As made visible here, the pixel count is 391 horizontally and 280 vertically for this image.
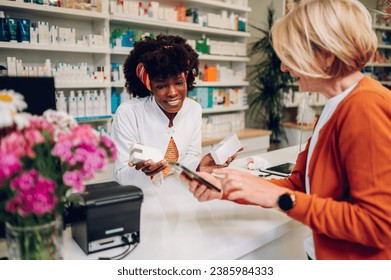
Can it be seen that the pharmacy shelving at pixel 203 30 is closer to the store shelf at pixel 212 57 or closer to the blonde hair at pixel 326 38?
the store shelf at pixel 212 57

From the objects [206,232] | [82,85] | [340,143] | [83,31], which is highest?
[83,31]

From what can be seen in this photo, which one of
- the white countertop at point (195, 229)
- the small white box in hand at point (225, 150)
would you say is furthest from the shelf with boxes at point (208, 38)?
the white countertop at point (195, 229)

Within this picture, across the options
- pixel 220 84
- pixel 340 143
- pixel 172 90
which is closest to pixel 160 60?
pixel 172 90

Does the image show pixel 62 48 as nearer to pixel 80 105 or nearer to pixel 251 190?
pixel 80 105

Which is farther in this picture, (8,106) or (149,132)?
(149,132)

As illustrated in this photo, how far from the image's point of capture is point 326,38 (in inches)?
39.3

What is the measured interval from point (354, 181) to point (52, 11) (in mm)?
3133

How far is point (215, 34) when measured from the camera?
16.9ft

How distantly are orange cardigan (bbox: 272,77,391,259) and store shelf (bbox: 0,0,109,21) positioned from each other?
9.68ft

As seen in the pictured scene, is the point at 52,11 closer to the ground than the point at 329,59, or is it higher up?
higher up

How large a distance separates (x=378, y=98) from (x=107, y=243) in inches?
36.5

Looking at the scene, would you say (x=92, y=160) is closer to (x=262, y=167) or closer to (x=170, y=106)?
(x=170, y=106)

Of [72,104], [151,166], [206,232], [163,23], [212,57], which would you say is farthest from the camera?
[212,57]
